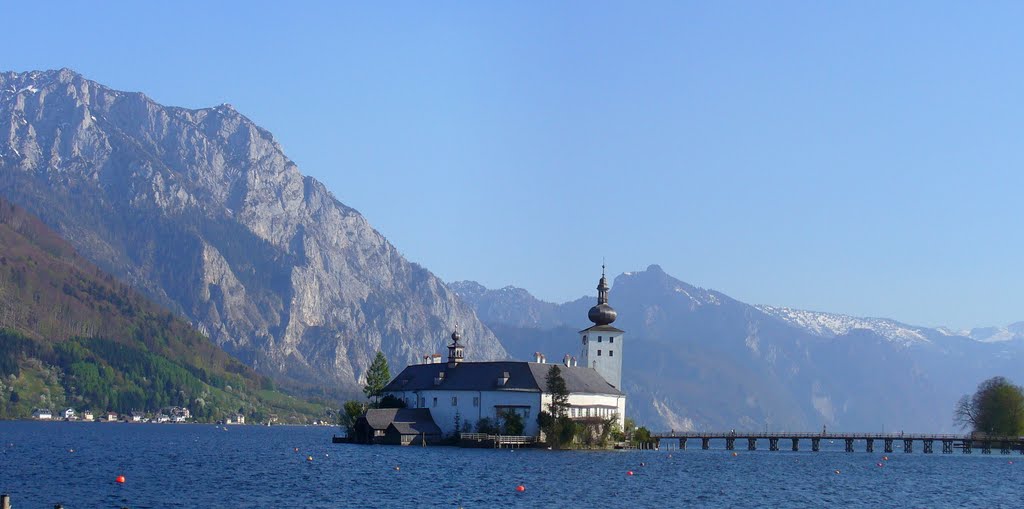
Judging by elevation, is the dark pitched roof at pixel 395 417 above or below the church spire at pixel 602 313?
below

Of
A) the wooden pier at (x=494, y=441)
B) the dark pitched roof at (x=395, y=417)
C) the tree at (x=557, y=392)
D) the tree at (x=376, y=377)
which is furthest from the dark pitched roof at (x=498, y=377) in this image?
the tree at (x=376, y=377)

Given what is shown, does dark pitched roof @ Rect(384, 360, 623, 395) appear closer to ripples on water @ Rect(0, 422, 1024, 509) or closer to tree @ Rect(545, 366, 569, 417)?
tree @ Rect(545, 366, 569, 417)

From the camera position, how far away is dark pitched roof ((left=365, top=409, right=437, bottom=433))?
504ft

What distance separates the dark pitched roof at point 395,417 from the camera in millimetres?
153625

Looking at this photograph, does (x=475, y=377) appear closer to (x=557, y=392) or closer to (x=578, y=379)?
(x=578, y=379)

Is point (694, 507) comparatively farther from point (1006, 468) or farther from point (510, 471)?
point (1006, 468)

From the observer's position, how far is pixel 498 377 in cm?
15325

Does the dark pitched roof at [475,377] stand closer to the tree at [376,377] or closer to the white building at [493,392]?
the white building at [493,392]

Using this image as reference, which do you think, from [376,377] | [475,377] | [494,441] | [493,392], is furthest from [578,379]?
[376,377]

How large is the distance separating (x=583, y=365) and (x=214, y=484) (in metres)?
87.9

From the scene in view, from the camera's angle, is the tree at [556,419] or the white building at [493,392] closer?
the tree at [556,419]

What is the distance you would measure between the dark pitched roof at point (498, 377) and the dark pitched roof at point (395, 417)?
314 centimetres

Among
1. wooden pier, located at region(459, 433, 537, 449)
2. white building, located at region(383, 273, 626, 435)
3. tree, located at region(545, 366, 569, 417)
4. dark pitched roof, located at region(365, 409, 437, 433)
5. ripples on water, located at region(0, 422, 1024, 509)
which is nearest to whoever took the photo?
ripples on water, located at region(0, 422, 1024, 509)

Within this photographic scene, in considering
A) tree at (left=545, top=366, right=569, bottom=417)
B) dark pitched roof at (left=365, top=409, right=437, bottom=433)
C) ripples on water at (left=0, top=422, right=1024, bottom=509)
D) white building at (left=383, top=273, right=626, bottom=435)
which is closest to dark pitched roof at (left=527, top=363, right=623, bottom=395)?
white building at (left=383, top=273, right=626, bottom=435)
